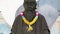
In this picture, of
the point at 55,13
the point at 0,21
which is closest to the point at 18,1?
the point at 0,21

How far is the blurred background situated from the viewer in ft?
6.73

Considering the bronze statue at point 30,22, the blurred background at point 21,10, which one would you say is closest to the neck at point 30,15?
the bronze statue at point 30,22

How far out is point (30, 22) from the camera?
1702mm

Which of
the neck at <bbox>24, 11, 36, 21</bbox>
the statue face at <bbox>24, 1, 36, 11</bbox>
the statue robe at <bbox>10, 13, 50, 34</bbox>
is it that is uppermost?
the statue face at <bbox>24, 1, 36, 11</bbox>

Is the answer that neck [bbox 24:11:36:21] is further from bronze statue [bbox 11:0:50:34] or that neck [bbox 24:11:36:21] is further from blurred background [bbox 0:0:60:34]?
blurred background [bbox 0:0:60:34]

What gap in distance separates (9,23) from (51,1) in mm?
527

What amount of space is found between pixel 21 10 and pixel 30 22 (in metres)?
0.37

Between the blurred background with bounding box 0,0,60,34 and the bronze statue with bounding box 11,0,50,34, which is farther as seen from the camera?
the blurred background with bounding box 0,0,60,34

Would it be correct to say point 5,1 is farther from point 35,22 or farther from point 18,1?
point 35,22

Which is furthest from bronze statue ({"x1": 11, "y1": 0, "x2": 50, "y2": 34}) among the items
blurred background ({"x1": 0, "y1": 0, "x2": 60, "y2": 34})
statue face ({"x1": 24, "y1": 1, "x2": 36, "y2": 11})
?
blurred background ({"x1": 0, "y1": 0, "x2": 60, "y2": 34})

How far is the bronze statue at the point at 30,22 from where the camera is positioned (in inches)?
66.5

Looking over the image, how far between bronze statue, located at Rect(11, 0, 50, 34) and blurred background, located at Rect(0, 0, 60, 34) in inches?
12.9

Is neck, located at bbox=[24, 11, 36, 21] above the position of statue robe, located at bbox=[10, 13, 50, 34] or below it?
above

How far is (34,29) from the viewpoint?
5.60ft
